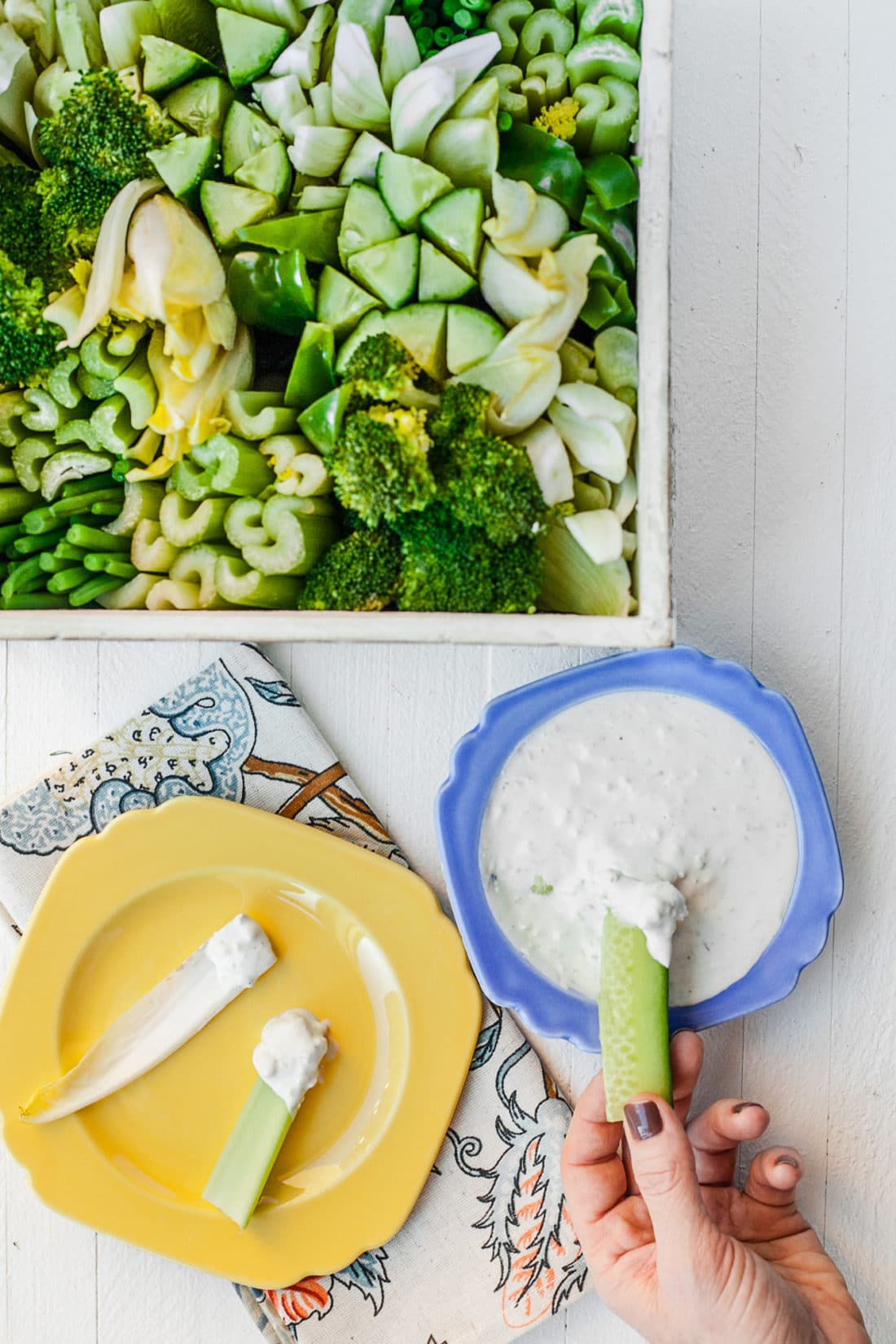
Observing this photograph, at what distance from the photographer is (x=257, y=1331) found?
1.21 meters

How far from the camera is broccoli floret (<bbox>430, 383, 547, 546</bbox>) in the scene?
0.88m

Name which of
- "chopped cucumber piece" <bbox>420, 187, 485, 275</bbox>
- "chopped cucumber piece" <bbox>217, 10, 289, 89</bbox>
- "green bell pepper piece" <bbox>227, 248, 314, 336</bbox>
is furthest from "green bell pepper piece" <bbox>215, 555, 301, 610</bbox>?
"chopped cucumber piece" <bbox>217, 10, 289, 89</bbox>

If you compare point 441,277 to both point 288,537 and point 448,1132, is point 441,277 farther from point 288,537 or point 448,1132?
point 448,1132

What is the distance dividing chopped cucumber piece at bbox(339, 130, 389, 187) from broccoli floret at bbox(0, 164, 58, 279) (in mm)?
276

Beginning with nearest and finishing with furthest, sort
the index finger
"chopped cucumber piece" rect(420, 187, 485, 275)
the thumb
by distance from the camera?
"chopped cucumber piece" rect(420, 187, 485, 275), the thumb, the index finger

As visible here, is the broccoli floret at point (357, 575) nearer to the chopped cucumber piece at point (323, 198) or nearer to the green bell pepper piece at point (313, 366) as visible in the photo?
the green bell pepper piece at point (313, 366)

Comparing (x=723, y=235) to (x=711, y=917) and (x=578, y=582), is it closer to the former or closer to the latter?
(x=578, y=582)

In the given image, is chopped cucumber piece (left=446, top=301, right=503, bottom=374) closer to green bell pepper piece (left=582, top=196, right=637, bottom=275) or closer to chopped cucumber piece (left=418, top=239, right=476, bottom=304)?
chopped cucumber piece (left=418, top=239, right=476, bottom=304)

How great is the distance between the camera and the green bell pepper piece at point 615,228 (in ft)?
2.96

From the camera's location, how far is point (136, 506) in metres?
0.97

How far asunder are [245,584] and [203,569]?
0.15 feet

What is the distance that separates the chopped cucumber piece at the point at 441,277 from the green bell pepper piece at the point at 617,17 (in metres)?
0.24

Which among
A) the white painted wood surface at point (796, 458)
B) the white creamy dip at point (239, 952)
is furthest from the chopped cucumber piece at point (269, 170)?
the white creamy dip at point (239, 952)

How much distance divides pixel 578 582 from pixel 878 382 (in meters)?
0.48
